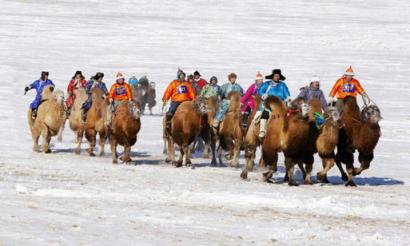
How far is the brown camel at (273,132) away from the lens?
18.9 meters

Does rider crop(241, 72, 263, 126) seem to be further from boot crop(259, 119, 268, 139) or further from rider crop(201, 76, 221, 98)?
rider crop(201, 76, 221, 98)

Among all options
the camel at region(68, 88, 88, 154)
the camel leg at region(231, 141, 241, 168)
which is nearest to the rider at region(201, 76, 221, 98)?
the camel leg at region(231, 141, 241, 168)

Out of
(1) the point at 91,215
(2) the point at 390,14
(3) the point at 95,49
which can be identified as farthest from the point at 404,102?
(2) the point at 390,14

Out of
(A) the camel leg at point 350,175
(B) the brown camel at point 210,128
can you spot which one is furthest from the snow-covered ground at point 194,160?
(B) the brown camel at point 210,128

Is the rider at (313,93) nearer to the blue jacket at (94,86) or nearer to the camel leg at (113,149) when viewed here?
the camel leg at (113,149)

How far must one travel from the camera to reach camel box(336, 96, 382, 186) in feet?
63.7

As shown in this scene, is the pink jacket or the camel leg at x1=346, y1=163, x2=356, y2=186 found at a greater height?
the pink jacket

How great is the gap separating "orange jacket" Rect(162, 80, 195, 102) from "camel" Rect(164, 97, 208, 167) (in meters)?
0.36

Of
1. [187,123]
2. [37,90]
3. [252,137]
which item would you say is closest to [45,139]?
[37,90]

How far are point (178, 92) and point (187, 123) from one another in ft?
3.43

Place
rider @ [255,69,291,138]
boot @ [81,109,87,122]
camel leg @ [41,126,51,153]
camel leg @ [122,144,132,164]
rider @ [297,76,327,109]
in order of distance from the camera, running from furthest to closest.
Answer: boot @ [81,109,87,122]
camel leg @ [41,126,51,153]
camel leg @ [122,144,132,164]
rider @ [297,76,327,109]
rider @ [255,69,291,138]

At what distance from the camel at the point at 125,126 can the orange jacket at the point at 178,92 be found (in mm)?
915

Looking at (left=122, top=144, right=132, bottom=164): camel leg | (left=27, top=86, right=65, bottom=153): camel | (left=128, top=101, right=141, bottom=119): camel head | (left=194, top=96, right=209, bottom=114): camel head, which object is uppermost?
(left=194, top=96, right=209, bottom=114): camel head

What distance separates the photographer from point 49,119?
24.2 meters
